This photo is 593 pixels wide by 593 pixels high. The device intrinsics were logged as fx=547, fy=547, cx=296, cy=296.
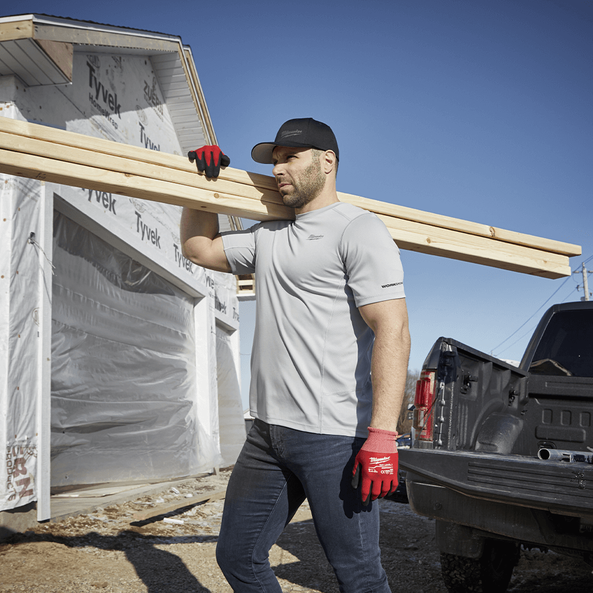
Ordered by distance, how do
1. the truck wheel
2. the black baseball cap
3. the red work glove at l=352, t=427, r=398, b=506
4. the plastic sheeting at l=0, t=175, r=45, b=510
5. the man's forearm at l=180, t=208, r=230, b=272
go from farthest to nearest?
the plastic sheeting at l=0, t=175, r=45, b=510
the truck wheel
the man's forearm at l=180, t=208, r=230, b=272
the black baseball cap
the red work glove at l=352, t=427, r=398, b=506

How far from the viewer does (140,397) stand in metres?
7.64

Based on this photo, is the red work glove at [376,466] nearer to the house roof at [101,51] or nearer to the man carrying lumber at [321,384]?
the man carrying lumber at [321,384]

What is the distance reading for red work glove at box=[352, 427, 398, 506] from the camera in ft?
5.84

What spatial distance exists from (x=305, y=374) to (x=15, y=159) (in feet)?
5.03

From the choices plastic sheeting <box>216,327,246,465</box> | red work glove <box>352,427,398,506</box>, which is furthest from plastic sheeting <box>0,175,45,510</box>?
plastic sheeting <box>216,327,246,465</box>

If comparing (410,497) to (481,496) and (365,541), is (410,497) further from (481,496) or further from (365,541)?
(365,541)

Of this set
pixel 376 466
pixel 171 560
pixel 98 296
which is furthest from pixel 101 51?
pixel 376 466

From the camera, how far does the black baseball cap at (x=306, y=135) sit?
7.33ft

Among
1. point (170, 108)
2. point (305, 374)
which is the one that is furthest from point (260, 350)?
point (170, 108)

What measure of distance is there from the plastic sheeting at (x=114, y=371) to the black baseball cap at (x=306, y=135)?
14.0ft

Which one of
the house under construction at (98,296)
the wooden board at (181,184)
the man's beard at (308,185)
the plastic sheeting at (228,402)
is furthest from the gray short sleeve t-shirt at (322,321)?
the plastic sheeting at (228,402)

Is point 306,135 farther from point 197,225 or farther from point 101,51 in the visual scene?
point 101,51

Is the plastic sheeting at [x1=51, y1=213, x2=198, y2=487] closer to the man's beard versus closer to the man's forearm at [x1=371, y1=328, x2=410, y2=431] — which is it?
the man's beard

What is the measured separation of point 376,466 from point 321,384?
0.34m
